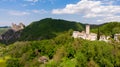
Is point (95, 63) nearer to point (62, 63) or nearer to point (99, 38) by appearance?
point (62, 63)

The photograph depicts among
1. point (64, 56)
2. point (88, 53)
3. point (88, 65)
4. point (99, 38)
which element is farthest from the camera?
point (99, 38)

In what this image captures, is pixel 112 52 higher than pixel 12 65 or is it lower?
higher

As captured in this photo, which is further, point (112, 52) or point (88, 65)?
point (112, 52)

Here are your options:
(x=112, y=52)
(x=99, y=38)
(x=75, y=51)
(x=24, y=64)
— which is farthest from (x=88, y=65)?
(x=24, y=64)

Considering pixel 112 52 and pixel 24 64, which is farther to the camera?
pixel 24 64

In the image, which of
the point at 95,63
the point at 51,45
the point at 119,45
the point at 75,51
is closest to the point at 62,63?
the point at 75,51

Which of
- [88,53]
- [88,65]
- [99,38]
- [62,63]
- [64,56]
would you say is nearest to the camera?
[88,65]

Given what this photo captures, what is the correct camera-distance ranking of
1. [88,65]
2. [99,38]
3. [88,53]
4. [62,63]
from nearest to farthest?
[88,65] < [88,53] < [62,63] < [99,38]

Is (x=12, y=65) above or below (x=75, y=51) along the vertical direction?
below

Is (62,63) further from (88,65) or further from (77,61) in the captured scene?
(88,65)
